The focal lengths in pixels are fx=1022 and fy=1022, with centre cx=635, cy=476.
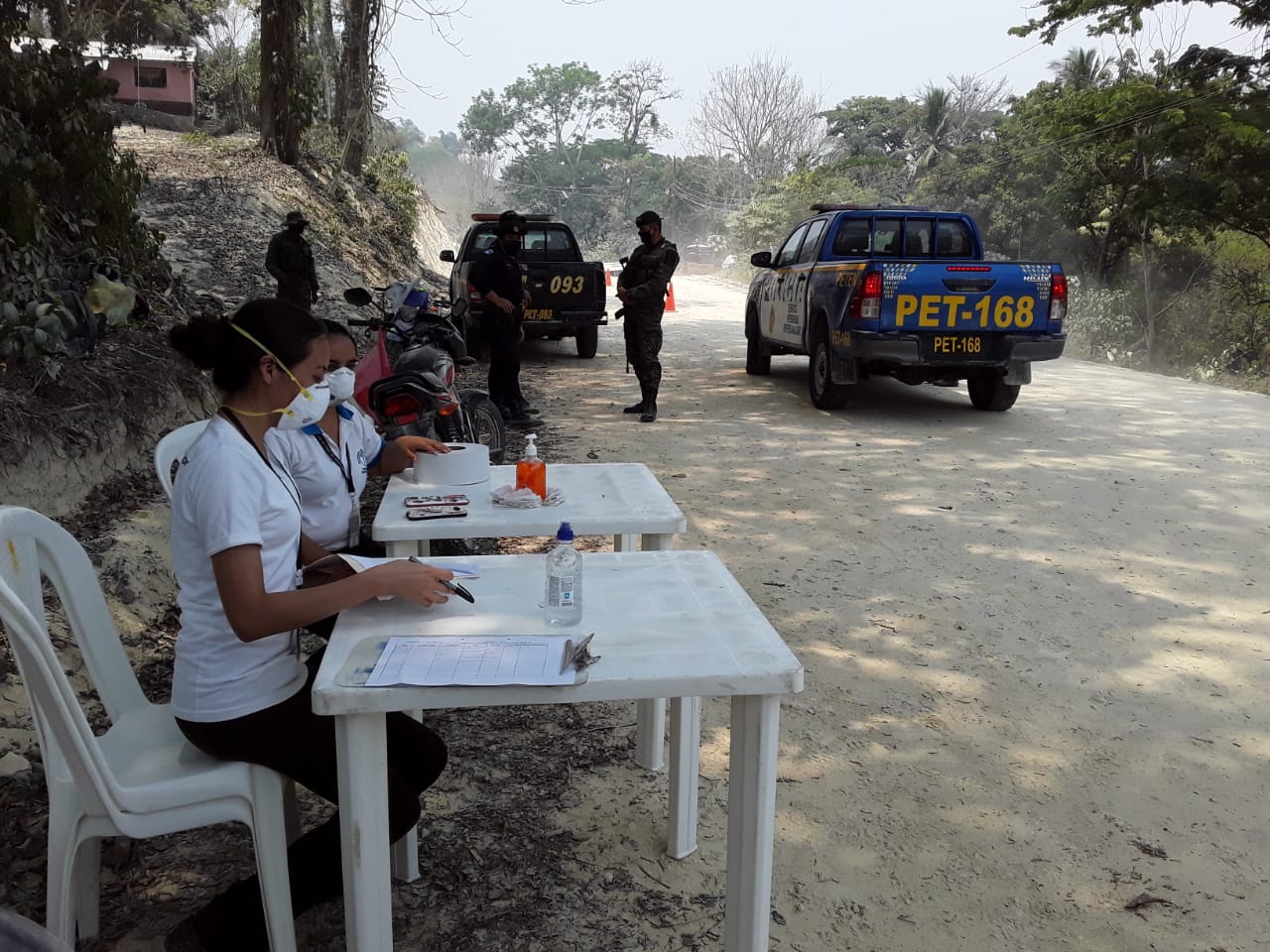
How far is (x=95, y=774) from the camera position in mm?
2049

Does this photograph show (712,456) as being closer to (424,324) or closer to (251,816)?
(424,324)

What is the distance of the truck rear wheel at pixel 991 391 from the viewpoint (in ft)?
31.8

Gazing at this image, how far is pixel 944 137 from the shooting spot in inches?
1751

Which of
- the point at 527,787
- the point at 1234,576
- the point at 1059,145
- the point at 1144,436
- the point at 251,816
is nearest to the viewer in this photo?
the point at 251,816

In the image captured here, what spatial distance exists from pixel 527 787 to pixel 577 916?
0.66 m

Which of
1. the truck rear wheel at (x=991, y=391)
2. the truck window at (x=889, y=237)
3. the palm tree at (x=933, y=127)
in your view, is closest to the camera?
the truck rear wheel at (x=991, y=391)

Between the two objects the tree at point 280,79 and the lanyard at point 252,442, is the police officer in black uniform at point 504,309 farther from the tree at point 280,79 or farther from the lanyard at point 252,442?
the tree at point 280,79

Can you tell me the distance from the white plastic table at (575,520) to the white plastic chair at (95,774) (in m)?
0.57

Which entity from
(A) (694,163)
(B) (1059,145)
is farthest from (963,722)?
(A) (694,163)

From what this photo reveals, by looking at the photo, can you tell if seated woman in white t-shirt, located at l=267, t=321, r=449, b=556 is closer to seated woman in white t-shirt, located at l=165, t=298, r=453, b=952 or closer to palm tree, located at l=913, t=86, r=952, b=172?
seated woman in white t-shirt, located at l=165, t=298, r=453, b=952

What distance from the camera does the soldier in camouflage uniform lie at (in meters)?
9.05

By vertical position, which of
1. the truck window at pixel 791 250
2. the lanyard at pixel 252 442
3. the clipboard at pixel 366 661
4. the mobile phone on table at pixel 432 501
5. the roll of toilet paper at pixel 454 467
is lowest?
the clipboard at pixel 366 661

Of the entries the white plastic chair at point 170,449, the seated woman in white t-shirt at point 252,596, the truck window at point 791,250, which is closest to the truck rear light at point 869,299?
the truck window at point 791,250

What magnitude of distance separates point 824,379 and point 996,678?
5956 millimetres
